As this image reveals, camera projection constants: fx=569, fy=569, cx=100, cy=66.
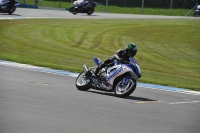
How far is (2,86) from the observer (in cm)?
1476

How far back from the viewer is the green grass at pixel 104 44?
23062 millimetres

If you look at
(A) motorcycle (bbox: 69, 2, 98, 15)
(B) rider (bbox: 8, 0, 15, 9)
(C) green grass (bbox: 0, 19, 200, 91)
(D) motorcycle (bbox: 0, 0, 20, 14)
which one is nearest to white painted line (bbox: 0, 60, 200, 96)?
(C) green grass (bbox: 0, 19, 200, 91)

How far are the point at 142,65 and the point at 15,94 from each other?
12149 millimetres

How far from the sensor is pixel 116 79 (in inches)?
578

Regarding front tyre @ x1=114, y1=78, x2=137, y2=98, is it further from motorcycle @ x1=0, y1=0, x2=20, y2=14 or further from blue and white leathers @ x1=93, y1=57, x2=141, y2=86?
motorcycle @ x1=0, y1=0, x2=20, y2=14

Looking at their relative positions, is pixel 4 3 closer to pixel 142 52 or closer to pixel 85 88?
pixel 142 52

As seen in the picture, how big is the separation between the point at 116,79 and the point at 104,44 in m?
16.2

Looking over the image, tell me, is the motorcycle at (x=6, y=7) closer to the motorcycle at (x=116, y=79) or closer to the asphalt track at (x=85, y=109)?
the asphalt track at (x=85, y=109)

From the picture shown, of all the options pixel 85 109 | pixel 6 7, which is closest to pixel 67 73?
pixel 85 109

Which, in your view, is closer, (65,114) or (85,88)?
(65,114)

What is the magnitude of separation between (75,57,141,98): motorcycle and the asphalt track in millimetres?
200

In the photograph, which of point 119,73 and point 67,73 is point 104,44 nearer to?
point 67,73

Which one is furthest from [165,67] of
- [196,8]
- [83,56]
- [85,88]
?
[196,8]

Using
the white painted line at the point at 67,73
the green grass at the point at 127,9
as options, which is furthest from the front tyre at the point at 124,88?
the green grass at the point at 127,9
